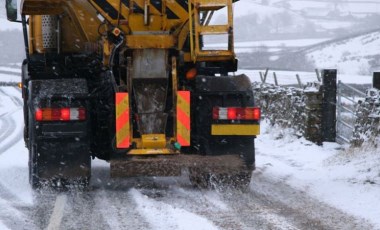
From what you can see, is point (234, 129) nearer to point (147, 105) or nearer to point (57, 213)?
point (147, 105)

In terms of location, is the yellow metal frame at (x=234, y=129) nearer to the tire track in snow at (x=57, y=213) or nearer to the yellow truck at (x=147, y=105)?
the yellow truck at (x=147, y=105)

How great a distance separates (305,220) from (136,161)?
224 cm

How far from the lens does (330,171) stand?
386 inches

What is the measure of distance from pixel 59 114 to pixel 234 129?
215cm

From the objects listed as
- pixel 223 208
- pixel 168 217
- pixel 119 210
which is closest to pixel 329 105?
pixel 223 208

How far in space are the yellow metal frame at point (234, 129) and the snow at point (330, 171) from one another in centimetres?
98

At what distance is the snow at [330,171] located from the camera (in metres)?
7.55

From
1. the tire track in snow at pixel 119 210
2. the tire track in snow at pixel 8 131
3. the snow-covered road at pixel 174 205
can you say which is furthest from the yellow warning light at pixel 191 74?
the tire track in snow at pixel 8 131

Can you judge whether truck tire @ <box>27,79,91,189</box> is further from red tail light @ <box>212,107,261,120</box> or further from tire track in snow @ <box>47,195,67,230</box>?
red tail light @ <box>212,107,261,120</box>

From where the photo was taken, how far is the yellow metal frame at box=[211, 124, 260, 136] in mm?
8469

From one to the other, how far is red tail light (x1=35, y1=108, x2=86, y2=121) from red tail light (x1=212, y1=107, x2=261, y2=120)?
167cm

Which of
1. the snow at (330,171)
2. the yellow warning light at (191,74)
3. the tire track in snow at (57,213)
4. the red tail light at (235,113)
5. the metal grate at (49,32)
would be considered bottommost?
the snow at (330,171)

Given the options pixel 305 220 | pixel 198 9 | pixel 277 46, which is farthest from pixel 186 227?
pixel 277 46

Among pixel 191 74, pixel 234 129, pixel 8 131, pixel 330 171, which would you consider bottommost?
pixel 8 131
